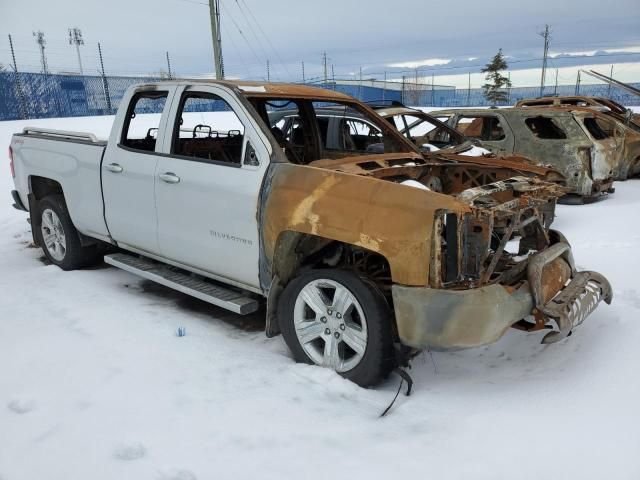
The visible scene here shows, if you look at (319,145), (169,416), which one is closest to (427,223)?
(169,416)

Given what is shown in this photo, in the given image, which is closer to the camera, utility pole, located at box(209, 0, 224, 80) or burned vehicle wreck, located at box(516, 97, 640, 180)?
burned vehicle wreck, located at box(516, 97, 640, 180)

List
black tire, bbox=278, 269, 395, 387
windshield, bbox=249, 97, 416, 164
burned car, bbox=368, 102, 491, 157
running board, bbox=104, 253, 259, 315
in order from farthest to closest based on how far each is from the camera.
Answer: burned car, bbox=368, 102, 491, 157 → windshield, bbox=249, 97, 416, 164 → running board, bbox=104, 253, 259, 315 → black tire, bbox=278, 269, 395, 387

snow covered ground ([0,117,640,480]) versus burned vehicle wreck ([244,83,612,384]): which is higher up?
burned vehicle wreck ([244,83,612,384])

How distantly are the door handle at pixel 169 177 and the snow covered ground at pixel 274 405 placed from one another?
1.13m

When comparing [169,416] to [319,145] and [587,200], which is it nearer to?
[319,145]

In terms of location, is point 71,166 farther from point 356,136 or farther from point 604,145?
point 604,145

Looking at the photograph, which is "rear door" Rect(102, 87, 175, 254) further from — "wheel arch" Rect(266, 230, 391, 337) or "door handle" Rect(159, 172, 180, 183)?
"wheel arch" Rect(266, 230, 391, 337)

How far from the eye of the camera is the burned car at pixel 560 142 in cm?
849

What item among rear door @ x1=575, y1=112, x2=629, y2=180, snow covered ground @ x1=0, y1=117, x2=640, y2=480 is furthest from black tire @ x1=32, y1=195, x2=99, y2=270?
rear door @ x1=575, y1=112, x2=629, y2=180

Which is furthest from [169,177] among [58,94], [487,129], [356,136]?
[58,94]

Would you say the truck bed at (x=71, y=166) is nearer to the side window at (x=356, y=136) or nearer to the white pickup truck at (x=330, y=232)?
the white pickup truck at (x=330, y=232)

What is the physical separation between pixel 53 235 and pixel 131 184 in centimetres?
176

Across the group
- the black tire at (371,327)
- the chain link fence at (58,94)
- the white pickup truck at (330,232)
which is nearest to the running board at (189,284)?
the white pickup truck at (330,232)

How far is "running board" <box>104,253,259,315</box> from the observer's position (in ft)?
12.2
